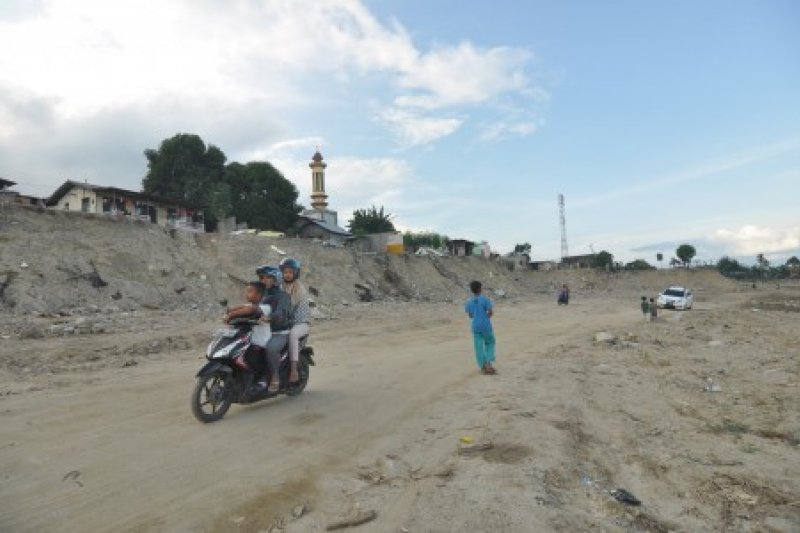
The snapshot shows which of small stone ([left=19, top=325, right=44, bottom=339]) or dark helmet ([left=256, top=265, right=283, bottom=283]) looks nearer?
dark helmet ([left=256, top=265, right=283, bottom=283])

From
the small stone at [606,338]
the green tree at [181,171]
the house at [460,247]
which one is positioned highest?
the green tree at [181,171]

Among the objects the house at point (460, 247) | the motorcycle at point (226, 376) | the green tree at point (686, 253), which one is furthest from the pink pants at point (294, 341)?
the green tree at point (686, 253)

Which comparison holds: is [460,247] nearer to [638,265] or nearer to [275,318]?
[638,265]

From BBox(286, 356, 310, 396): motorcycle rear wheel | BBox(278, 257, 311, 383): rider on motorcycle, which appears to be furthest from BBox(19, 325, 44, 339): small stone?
BBox(278, 257, 311, 383): rider on motorcycle

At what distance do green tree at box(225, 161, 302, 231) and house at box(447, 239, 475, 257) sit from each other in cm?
2496

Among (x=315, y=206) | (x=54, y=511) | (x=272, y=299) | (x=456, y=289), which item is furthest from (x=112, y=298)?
(x=315, y=206)

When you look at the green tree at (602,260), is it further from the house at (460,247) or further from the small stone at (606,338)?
the small stone at (606,338)

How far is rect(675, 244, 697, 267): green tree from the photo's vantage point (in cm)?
9400

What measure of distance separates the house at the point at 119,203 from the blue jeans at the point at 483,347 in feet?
120

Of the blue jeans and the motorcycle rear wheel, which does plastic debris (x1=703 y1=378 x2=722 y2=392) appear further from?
the motorcycle rear wheel

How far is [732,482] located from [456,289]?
4240 cm

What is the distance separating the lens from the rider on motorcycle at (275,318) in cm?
727

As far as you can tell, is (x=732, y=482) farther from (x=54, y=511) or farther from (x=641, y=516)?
(x=54, y=511)

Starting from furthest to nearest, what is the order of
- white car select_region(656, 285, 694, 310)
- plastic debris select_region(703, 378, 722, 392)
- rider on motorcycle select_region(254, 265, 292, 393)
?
white car select_region(656, 285, 694, 310) → plastic debris select_region(703, 378, 722, 392) → rider on motorcycle select_region(254, 265, 292, 393)
